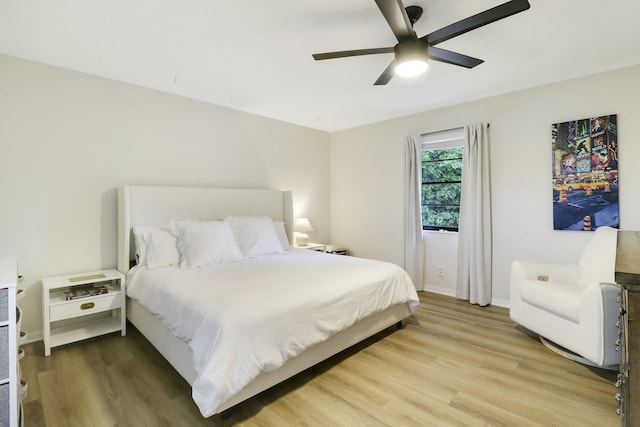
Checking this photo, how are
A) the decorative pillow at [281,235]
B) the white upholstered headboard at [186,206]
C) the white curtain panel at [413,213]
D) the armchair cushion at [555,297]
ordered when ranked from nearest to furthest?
the armchair cushion at [555,297] < the white upholstered headboard at [186,206] < the decorative pillow at [281,235] < the white curtain panel at [413,213]

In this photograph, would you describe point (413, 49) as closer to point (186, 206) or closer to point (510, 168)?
point (510, 168)

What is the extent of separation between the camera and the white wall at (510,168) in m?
2.83

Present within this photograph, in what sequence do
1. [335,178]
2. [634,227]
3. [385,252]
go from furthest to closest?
1. [335,178]
2. [385,252]
3. [634,227]

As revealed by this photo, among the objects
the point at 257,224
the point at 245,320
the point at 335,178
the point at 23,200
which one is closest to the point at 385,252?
the point at 335,178

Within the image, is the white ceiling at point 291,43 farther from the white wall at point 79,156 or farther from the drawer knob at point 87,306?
the drawer knob at point 87,306

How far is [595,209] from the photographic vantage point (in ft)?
9.70

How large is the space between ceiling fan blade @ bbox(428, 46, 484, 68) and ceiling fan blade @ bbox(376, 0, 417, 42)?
199 mm

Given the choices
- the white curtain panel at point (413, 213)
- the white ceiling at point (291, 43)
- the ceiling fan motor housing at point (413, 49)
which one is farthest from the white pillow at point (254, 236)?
the ceiling fan motor housing at point (413, 49)

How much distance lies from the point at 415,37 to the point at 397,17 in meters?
0.28

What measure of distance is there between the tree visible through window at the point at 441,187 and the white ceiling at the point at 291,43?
0.87 meters

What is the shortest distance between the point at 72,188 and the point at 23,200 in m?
0.34

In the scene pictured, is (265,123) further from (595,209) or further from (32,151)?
(595,209)

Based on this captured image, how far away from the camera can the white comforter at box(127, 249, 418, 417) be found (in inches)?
62.6

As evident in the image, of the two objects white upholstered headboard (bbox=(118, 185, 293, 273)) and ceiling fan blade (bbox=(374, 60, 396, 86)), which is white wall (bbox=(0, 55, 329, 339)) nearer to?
white upholstered headboard (bbox=(118, 185, 293, 273))
